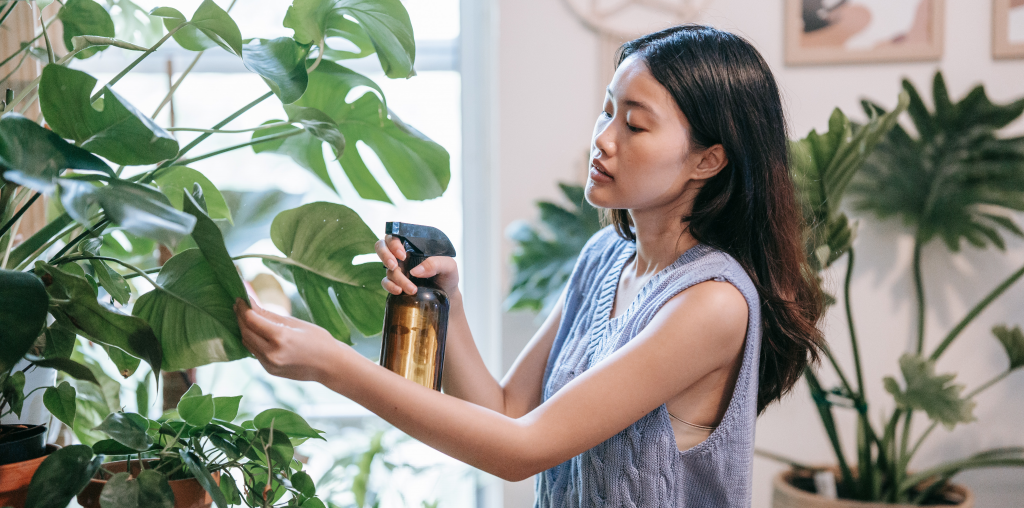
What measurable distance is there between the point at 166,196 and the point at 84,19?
239 millimetres

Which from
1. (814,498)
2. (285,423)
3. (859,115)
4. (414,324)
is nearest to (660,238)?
(414,324)

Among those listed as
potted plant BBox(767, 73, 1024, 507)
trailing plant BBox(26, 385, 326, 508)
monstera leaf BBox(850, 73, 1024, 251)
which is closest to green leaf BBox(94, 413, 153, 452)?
trailing plant BBox(26, 385, 326, 508)

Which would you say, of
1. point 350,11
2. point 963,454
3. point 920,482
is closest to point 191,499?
point 350,11

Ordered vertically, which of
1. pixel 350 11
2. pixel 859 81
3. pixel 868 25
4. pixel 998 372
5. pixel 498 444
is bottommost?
pixel 498 444

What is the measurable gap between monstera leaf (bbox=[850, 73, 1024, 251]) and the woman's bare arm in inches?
47.4

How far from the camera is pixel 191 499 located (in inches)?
23.3

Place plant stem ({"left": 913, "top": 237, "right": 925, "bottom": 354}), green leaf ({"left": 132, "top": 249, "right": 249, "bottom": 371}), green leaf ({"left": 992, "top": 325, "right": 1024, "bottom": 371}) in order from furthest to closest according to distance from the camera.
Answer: plant stem ({"left": 913, "top": 237, "right": 925, "bottom": 354}) → green leaf ({"left": 992, "top": 325, "right": 1024, "bottom": 371}) → green leaf ({"left": 132, "top": 249, "right": 249, "bottom": 371})

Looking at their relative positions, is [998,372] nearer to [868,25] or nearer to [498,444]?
[868,25]

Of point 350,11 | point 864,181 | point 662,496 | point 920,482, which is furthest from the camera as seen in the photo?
point 864,181

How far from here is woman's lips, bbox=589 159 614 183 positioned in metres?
0.82

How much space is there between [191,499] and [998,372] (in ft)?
6.62

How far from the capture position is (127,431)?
1.74ft

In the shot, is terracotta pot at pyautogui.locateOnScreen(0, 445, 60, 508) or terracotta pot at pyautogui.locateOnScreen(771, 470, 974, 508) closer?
terracotta pot at pyautogui.locateOnScreen(0, 445, 60, 508)

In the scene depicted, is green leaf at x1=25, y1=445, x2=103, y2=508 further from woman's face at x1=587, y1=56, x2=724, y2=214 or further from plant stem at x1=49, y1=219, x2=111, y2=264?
woman's face at x1=587, y1=56, x2=724, y2=214
